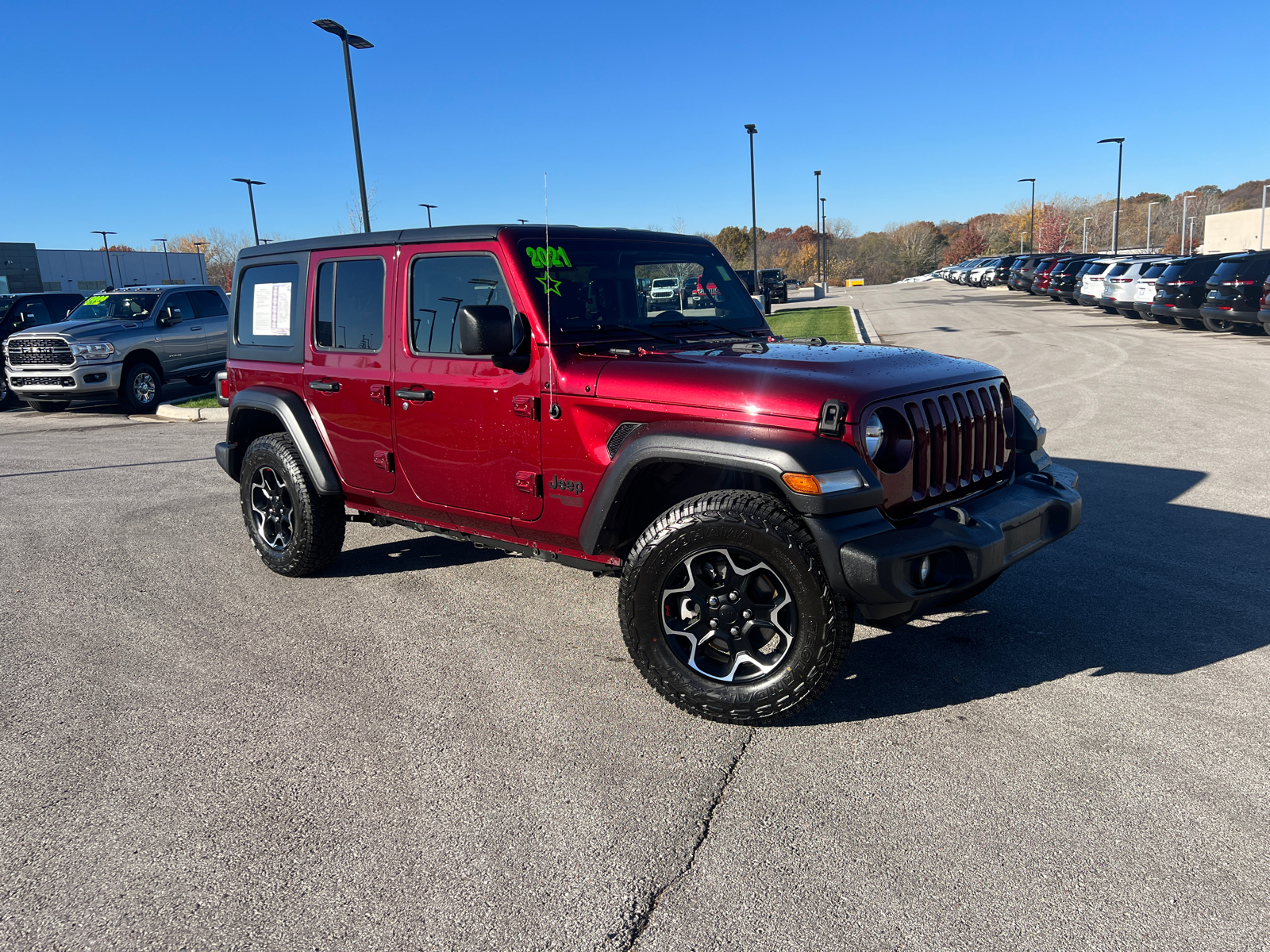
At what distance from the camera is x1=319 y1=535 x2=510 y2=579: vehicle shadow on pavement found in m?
5.93

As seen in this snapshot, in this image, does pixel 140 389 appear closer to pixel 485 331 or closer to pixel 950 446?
pixel 485 331

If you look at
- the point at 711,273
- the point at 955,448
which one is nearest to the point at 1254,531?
the point at 955,448

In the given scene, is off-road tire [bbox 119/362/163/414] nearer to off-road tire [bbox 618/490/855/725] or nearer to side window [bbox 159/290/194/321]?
side window [bbox 159/290/194/321]

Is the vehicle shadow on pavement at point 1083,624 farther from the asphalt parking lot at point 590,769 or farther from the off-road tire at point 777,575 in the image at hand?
the off-road tire at point 777,575

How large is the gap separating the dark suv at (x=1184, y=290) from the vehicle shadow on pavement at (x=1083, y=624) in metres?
17.1

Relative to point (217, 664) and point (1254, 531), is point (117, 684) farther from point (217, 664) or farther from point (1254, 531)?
point (1254, 531)

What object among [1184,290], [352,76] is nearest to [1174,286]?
[1184,290]

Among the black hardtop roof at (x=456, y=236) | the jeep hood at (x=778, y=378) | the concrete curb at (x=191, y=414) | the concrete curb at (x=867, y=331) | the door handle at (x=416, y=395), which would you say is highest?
the black hardtop roof at (x=456, y=236)

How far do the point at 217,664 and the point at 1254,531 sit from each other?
6069 mm

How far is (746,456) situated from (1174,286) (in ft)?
70.5

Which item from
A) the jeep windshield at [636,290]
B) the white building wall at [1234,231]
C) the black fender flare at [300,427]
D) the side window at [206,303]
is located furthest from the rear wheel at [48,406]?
the white building wall at [1234,231]

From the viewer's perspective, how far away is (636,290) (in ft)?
15.5

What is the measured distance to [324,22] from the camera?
1741 centimetres

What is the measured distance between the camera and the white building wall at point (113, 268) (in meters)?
78.4
